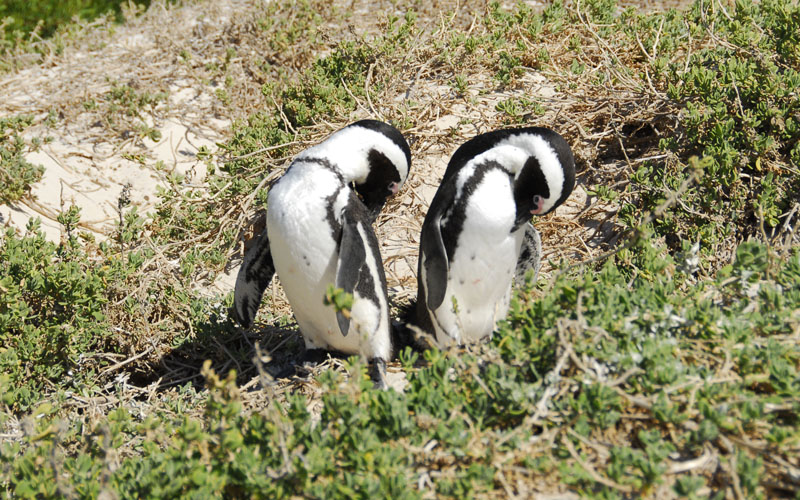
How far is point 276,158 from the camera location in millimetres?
4559

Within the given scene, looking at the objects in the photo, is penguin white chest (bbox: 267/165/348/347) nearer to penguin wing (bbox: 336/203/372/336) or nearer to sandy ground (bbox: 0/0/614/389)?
penguin wing (bbox: 336/203/372/336)

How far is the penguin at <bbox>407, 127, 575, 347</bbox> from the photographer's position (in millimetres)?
2900

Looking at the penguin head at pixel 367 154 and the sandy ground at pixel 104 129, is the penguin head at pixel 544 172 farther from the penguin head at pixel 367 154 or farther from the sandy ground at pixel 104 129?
the sandy ground at pixel 104 129

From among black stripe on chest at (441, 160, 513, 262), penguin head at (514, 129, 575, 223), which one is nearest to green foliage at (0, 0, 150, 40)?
black stripe on chest at (441, 160, 513, 262)

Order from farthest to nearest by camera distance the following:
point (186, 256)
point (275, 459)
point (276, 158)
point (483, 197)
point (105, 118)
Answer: point (105, 118), point (276, 158), point (186, 256), point (483, 197), point (275, 459)

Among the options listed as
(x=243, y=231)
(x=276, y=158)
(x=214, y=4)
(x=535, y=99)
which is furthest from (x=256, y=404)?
(x=214, y=4)

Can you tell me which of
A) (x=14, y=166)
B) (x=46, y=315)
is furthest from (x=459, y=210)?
(x=14, y=166)

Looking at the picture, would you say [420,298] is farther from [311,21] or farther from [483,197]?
[311,21]

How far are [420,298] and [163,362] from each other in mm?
1282

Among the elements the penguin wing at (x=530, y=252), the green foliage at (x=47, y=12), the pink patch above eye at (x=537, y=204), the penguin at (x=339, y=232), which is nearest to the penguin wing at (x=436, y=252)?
the penguin at (x=339, y=232)

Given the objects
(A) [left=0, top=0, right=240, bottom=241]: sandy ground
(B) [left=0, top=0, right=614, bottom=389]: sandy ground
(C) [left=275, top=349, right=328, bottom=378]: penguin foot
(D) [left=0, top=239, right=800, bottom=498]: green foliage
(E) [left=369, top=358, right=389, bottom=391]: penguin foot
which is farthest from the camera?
(A) [left=0, top=0, right=240, bottom=241]: sandy ground

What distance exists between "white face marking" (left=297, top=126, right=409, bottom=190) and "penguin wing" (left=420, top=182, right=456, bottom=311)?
248 millimetres

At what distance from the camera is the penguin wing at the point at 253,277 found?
3287 mm

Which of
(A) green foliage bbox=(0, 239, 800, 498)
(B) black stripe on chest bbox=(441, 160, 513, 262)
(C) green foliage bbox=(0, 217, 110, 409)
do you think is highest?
(B) black stripe on chest bbox=(441, 160, 513, 262)
